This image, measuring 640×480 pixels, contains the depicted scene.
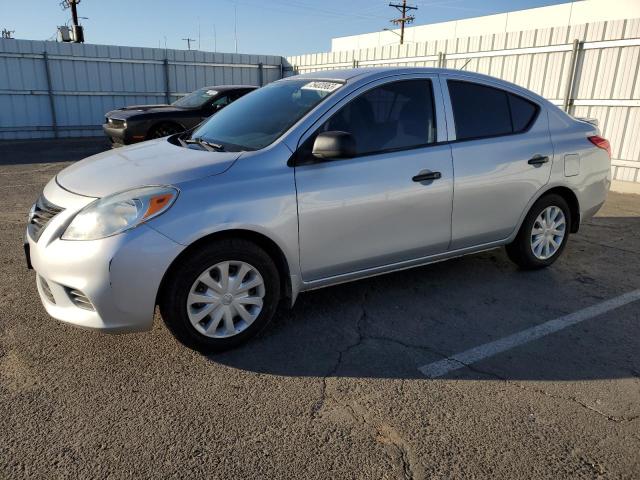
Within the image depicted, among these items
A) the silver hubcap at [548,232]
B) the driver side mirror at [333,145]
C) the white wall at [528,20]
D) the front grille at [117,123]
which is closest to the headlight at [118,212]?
the driver side mirror at [333,145]

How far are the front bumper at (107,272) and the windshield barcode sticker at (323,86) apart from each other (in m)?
1.63

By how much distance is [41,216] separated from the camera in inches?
127

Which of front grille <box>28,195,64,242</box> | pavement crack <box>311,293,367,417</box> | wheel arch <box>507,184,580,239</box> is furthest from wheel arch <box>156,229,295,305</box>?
wheel arch <box>507,184,580,239</box>

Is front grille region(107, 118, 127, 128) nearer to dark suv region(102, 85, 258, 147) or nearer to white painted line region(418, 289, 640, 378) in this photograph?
dark suv region(102, 85, 258, 147)

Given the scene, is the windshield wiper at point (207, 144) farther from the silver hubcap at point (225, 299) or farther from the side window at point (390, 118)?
the silver hubcap at point (225, 299)

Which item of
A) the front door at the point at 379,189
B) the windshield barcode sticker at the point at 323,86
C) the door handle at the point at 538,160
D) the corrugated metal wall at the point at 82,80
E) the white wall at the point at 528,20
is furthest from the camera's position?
the white wall at the point at 528,20

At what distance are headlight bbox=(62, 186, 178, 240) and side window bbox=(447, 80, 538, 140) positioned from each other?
2335 millimetres

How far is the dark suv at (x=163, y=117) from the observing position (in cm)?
1073

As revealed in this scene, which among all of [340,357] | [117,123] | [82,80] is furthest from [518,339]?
[82,80]

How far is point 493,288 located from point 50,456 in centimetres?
346

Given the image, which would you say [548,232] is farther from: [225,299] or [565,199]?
[225,299]

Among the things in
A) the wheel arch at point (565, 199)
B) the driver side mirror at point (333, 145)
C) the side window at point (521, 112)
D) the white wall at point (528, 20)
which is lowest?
the wheel arch at point (565, 199)

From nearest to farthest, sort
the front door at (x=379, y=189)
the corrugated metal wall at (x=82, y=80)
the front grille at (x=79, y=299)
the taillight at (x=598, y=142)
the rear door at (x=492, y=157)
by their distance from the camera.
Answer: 1. the front grille at (x=79, y=299)
2. the front door at (x=379, y=189)
3. the rear door at (x=492, y=157)
4. the taillight at (x=598, y=142)
5. the corrugated metal wall at (x=82, y=80)

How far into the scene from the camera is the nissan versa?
2920 millimetres
